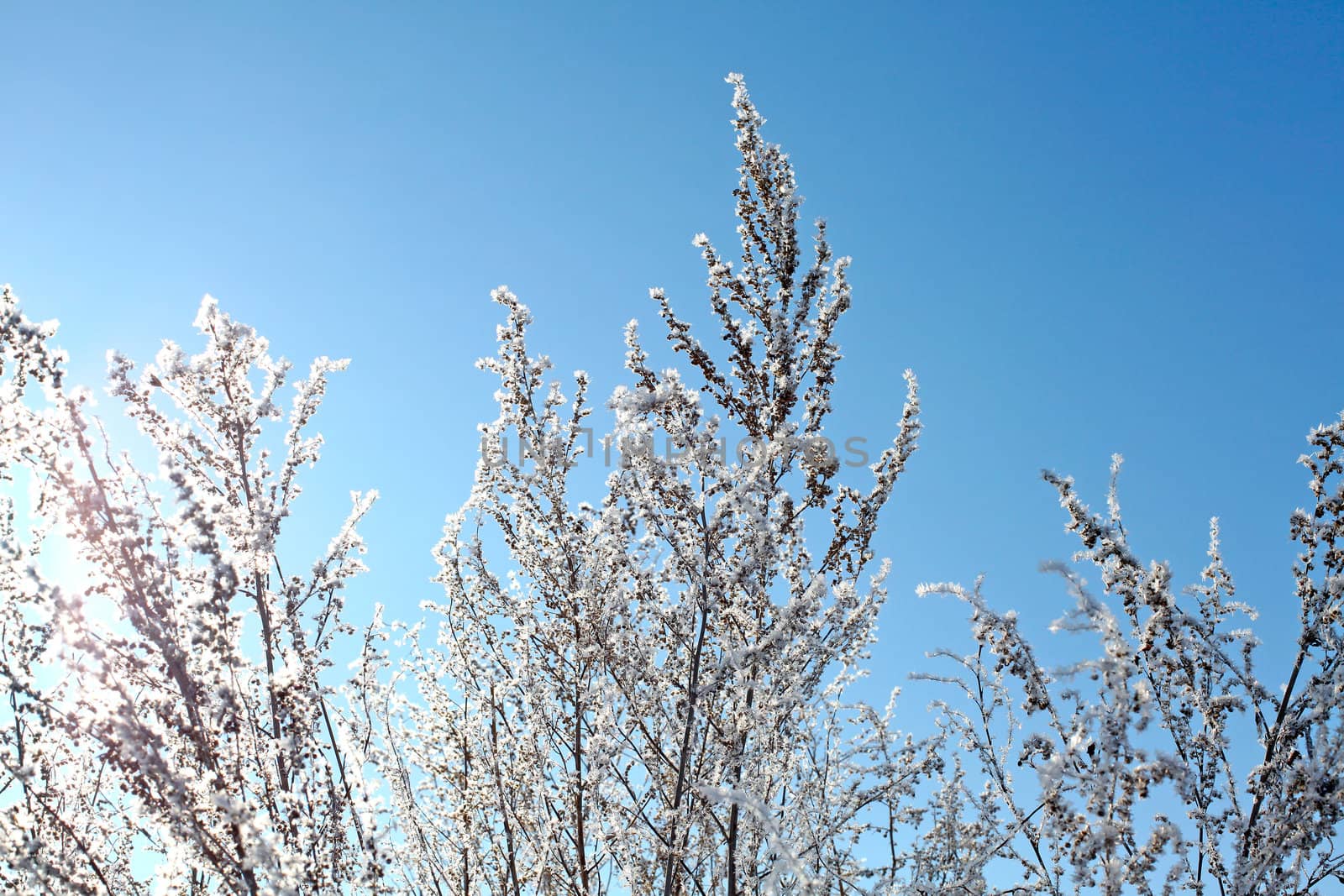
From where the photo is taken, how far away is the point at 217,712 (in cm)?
313

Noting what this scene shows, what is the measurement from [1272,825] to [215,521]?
173 inches

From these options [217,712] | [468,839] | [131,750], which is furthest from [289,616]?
[468,839]

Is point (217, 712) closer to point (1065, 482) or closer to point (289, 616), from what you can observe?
point (289, 616)

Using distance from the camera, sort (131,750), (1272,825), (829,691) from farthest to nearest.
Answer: (829,691)
(1272,825)
(131,750)

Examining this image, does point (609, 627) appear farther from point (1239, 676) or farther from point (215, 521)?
point (1239, 676)

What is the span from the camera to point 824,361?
4734mm

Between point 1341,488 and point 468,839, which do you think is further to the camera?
point 468,839

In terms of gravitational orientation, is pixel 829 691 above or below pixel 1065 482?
below

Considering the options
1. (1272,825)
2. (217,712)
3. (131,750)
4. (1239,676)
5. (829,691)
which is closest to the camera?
(131,750)

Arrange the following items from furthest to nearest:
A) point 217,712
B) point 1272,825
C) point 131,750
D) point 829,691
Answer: point 829,691 → point 1272,825 → point 217,712 → point 131,750

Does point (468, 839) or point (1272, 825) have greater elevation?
point (468, 839)

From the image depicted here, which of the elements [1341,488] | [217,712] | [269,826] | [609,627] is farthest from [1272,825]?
[217,712]

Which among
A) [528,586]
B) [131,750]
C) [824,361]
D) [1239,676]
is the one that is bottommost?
[131,750]

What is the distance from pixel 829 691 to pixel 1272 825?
2.37 metres
